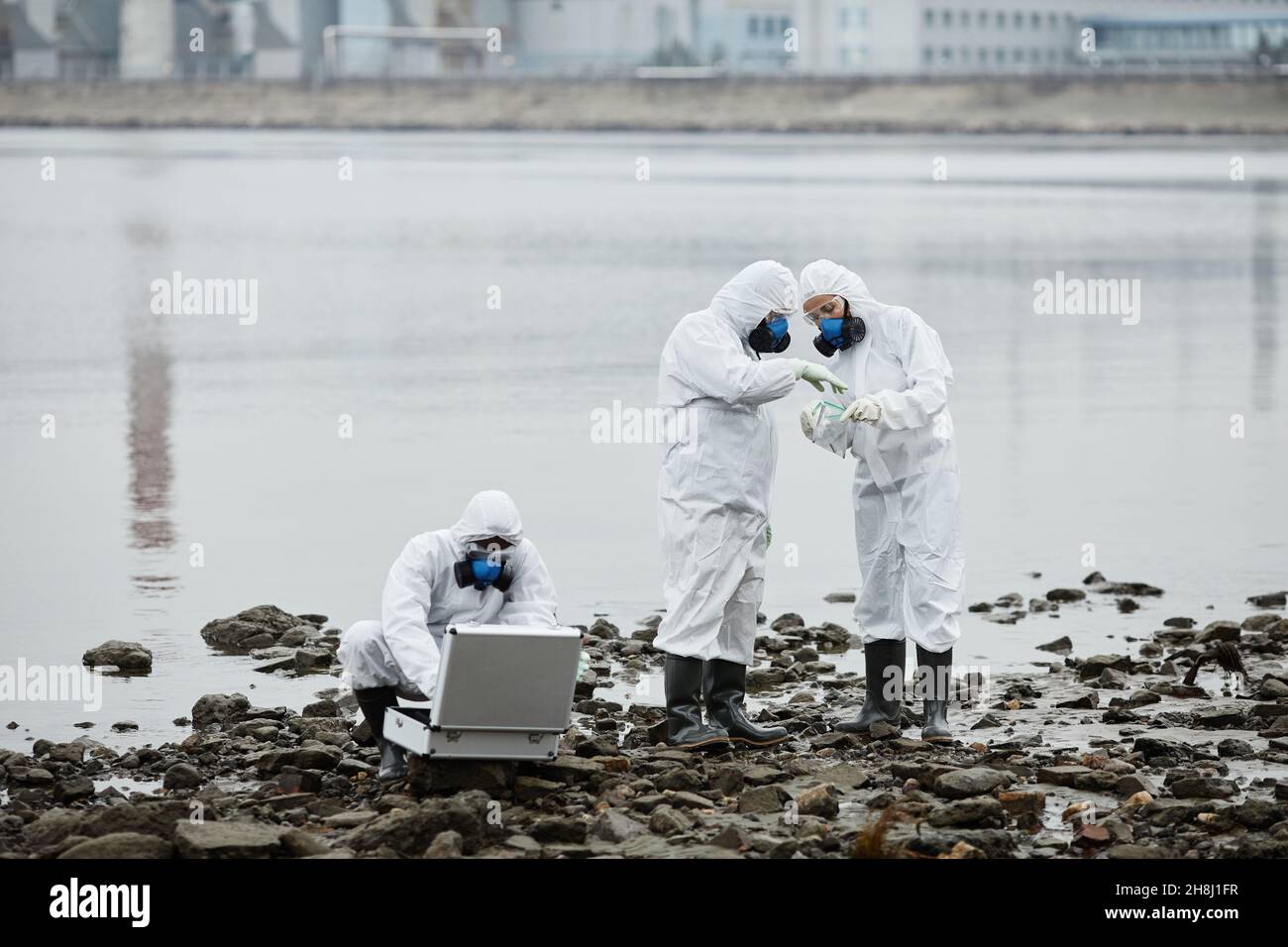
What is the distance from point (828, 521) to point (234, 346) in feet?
41.0

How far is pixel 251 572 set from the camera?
12.0m

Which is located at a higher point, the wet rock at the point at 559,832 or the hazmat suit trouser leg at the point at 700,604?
the hazmat suit trouser leg at the point at 700,604

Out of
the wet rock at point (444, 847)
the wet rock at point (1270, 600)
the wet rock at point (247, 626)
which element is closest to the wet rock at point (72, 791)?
the wet rock at point (444, 847)

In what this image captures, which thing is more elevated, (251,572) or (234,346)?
(234,346)

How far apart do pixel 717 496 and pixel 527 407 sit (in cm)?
1122

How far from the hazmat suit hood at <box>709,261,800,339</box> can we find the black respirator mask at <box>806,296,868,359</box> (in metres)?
0.24

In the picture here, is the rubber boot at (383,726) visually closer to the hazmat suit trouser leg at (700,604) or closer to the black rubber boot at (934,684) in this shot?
the hazmat suit trouser leg at (700,604)

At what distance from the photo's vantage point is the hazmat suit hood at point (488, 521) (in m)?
6.97

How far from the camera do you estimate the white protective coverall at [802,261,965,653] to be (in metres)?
7.96

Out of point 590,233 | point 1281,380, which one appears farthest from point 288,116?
point 1281,380

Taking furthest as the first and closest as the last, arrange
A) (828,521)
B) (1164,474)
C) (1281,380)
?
(1281,380) < (1164,474) < (828,521)

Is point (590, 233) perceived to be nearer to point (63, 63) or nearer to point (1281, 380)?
point (1281, 380)
